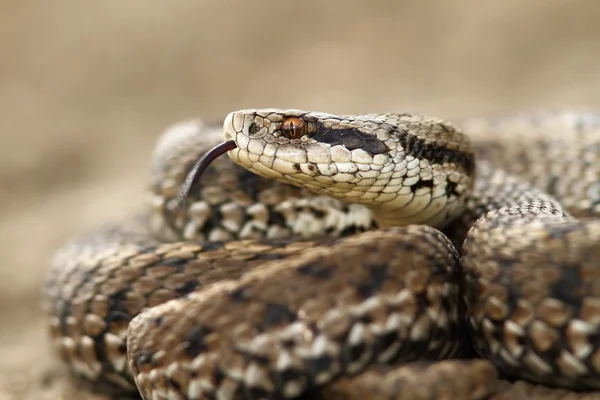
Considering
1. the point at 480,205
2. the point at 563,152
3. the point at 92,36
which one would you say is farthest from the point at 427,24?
the point at 480,205

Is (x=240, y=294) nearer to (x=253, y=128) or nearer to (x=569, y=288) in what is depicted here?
(x=253, y=128)

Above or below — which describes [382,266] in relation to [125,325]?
above

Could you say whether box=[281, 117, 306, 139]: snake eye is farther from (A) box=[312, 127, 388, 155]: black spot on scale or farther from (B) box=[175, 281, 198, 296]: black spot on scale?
(B) box=[175, 281, 198, 296]: black spot on scale

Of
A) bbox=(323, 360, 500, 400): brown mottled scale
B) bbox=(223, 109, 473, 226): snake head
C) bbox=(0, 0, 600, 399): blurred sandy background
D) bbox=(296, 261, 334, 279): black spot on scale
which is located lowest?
bbox=(323, 360, 500, 400): brown mottled scale

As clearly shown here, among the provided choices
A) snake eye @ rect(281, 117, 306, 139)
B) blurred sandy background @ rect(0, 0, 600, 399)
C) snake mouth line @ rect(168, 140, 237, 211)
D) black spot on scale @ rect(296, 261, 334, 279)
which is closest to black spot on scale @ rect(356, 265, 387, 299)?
black spot on scale @ rect(296, 261, 334, 279)

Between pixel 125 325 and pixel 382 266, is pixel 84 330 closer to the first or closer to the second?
pixel 125 325

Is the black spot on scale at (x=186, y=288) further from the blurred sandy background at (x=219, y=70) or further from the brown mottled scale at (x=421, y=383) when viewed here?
the blurred sandy background at (x=219, y=70)

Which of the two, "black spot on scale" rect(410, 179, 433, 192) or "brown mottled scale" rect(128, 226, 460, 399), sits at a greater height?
"black spot on scale" rect(410, 179, 433, 192)
